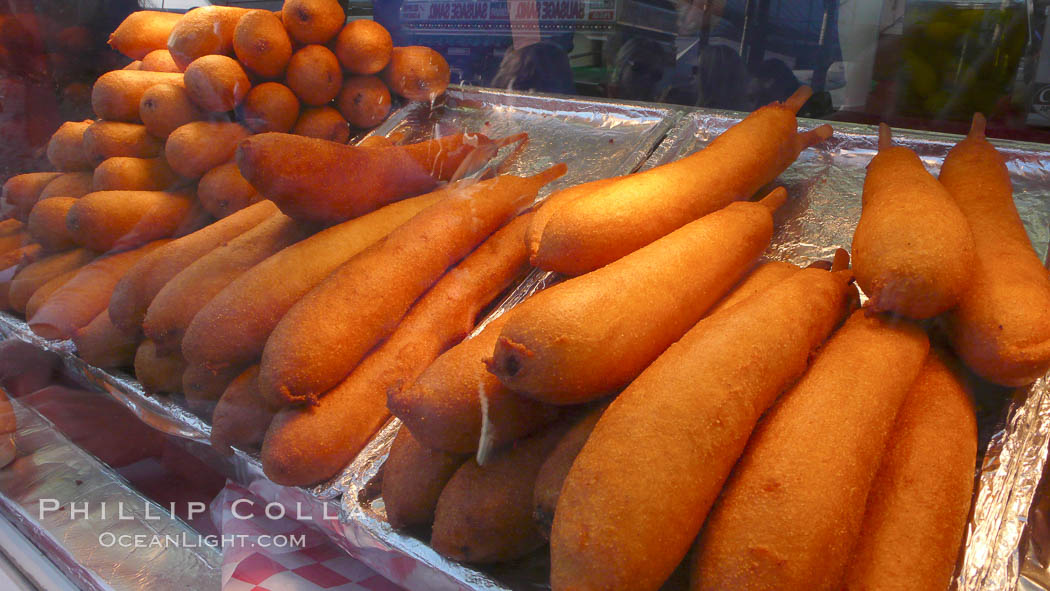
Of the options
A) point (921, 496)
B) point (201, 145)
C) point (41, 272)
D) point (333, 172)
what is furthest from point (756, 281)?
point (41, 272)

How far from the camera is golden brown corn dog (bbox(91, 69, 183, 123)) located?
195 centimetres

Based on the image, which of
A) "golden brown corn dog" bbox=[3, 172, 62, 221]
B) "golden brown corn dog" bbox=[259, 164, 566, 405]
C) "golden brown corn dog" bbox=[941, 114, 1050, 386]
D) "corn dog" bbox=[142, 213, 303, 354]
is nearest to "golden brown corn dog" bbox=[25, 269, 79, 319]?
"golden brown corn dog" bbox=[3, 172, 62, 221]

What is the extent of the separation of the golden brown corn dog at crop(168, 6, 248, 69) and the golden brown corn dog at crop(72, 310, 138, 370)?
2.58 feet

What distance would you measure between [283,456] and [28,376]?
1287 mm

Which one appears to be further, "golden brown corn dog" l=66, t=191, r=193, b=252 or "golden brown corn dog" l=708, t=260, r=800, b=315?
"golden brown corn dog" l=66, t=191, r=193, b=252

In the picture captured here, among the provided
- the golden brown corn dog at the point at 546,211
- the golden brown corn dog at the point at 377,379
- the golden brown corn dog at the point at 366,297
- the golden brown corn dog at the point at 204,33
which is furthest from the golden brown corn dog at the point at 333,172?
the golden brown corn dog at the point at 204,33

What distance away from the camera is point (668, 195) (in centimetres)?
139

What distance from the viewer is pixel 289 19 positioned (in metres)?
2.01

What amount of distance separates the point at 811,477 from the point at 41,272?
2101 millimetres

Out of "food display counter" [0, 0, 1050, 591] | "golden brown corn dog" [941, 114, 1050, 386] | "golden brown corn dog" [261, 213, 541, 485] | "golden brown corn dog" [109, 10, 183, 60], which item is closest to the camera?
"food display counter" [0, 0, 1050, 591]

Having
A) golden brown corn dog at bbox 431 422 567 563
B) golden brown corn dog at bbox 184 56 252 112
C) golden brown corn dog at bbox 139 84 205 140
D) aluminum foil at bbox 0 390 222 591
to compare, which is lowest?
aluminum foil at bbox 0 390 222 591

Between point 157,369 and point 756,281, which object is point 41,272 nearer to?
point 157,369

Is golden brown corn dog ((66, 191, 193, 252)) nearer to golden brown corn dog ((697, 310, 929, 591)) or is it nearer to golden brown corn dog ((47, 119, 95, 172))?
golden brown corn dog ((47, 119, 95, 172))

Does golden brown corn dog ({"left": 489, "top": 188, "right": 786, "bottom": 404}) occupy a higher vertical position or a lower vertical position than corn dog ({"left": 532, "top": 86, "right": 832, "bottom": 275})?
lower
